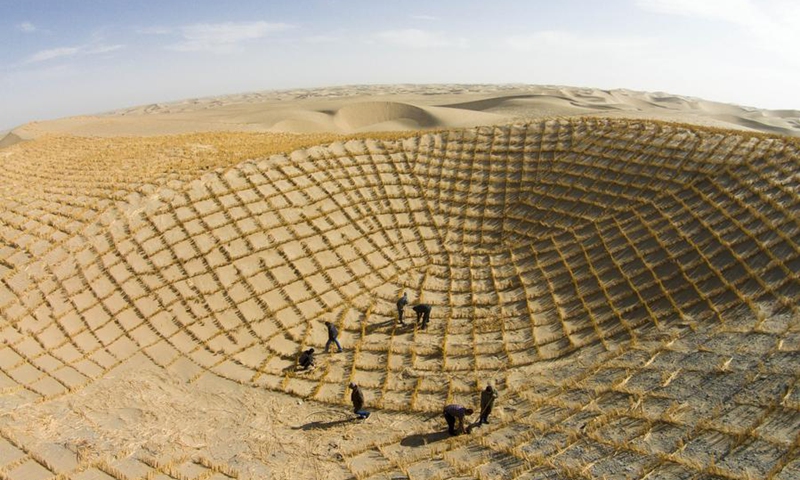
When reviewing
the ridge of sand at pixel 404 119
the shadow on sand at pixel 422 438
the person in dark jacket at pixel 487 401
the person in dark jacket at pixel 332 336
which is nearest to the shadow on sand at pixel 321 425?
the shadow on sand at pixel 422 438

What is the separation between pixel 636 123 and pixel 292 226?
54.1ft

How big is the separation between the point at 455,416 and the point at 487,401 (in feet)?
2.56

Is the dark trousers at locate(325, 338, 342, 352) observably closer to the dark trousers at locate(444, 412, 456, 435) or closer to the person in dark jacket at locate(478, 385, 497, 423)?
the dark trousers at locate(444, 412, 456, 435)

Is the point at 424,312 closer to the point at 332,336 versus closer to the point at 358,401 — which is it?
the point at 332,336

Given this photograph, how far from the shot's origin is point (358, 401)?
1042 centimetres

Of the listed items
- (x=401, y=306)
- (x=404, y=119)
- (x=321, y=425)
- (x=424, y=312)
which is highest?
(x=404, y=119)

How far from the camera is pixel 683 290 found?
42.1 feet

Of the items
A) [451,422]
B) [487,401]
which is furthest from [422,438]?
[487,401]

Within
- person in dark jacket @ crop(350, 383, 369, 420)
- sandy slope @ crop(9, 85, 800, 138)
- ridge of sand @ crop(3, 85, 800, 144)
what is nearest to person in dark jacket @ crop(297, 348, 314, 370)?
person in dark jacket @ crop(350, 383, 369, 420)

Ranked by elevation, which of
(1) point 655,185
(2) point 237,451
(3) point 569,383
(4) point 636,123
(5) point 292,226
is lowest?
(2) point 237,451

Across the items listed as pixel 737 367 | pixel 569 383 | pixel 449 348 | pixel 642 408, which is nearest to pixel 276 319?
pixel 449 348

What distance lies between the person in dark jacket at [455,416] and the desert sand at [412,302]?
1.10 ft

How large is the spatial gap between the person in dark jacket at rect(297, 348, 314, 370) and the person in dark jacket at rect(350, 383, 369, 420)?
7.83 feet

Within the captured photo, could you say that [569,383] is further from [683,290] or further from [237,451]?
[237,451]
